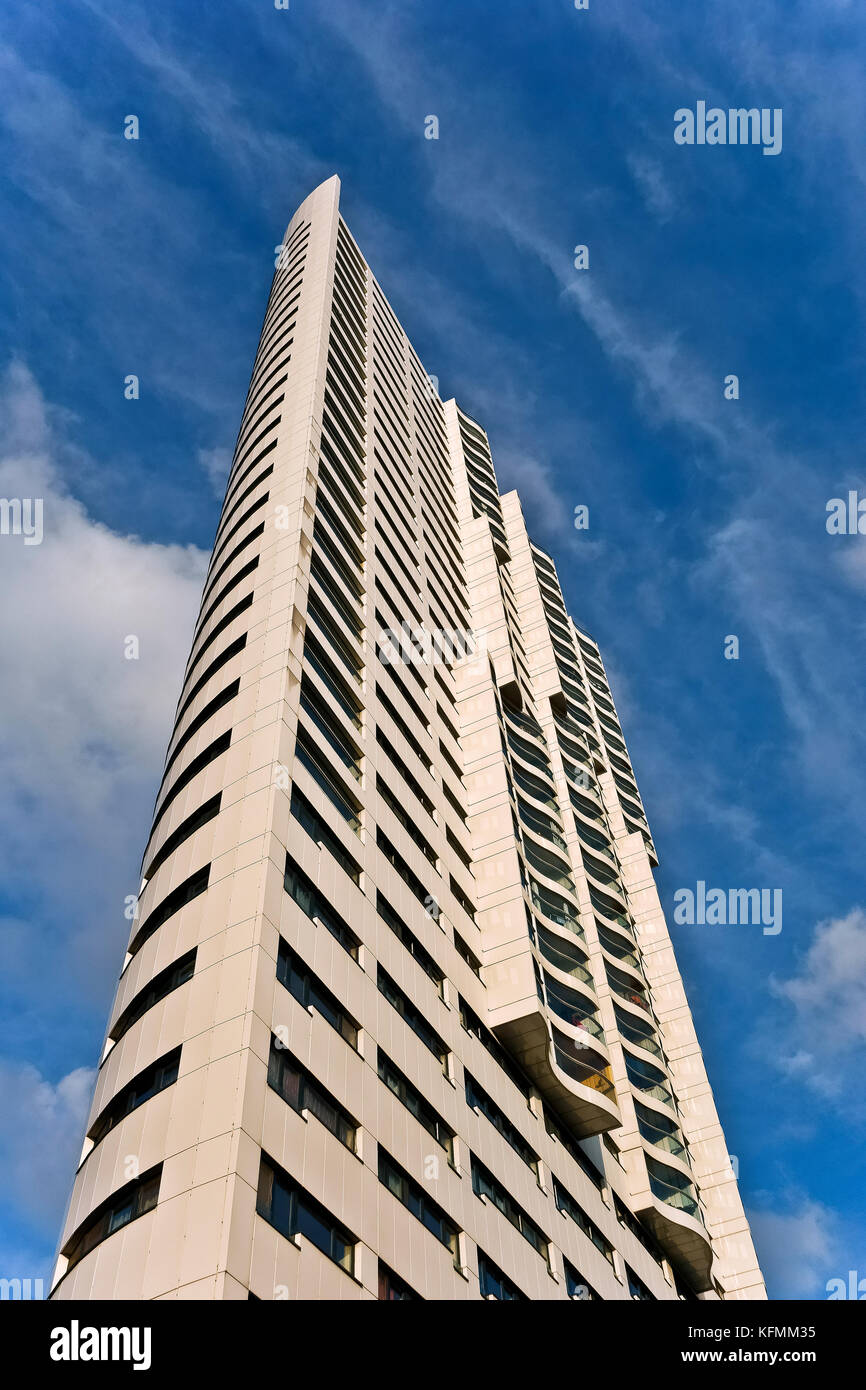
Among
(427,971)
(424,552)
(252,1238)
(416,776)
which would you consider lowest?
(252,1238)

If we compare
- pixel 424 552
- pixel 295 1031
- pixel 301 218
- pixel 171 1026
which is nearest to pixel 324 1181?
pixel 295 1031

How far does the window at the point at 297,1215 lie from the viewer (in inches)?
773

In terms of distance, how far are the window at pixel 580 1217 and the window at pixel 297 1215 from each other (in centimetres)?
1345

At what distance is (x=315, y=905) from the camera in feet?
87.3

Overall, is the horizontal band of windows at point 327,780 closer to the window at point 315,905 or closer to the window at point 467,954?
the window at point 315,905

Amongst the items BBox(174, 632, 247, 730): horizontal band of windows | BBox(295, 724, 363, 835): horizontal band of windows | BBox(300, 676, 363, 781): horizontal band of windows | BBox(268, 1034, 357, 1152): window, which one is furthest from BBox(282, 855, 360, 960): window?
BBox(174, 632, 247, 730): horizontal band of windows

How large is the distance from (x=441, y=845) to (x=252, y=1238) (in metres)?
19.6

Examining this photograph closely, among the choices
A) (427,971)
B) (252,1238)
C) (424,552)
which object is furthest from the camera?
(424,552)

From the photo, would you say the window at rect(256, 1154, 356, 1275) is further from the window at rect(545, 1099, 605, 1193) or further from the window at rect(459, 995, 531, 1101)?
the window at rect(545, 1099, 605, 1193)

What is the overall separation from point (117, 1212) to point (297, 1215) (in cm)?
360

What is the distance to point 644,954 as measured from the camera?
200 feet

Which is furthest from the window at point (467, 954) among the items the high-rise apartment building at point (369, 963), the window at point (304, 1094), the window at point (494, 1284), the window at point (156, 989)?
the window at point (156, 989)
